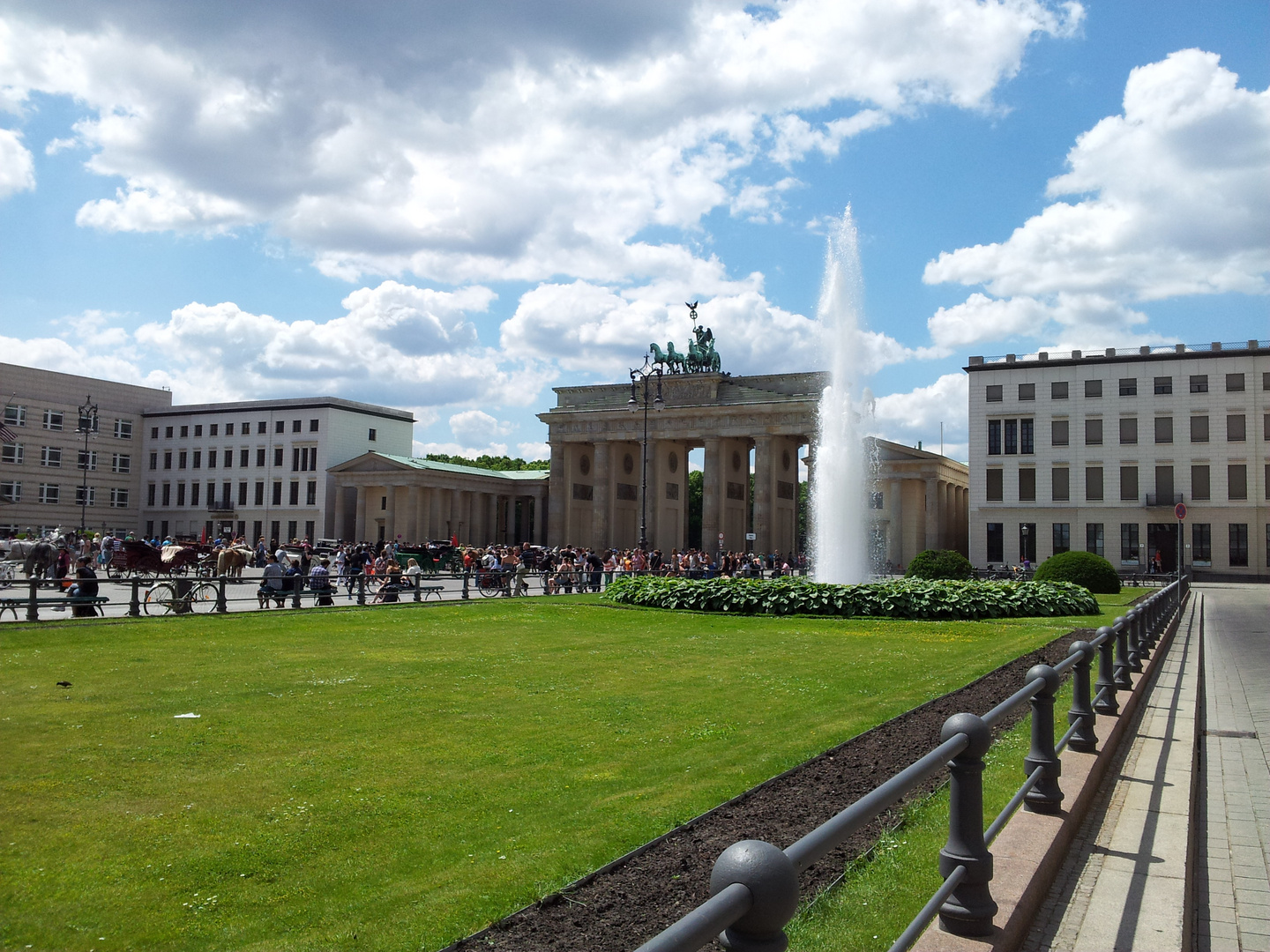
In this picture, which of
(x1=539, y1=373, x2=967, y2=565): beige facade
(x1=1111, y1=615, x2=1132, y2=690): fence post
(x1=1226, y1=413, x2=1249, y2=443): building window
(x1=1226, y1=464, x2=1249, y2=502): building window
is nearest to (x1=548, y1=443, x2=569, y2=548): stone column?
(x1=539, y1=373, x2=967, y2=565): beige facade

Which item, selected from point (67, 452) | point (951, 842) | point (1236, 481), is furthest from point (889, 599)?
point (67, 452)

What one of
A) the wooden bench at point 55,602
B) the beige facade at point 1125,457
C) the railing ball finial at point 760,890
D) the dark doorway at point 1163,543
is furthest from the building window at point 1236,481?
the railing ball finial at point 760,890

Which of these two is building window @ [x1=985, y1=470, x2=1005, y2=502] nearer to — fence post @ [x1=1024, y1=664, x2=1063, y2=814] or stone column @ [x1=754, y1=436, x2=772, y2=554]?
stone column @ [x1=754, y1=436, x2=772, y2=554]

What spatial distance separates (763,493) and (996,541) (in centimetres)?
1882

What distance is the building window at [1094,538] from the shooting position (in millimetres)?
68875

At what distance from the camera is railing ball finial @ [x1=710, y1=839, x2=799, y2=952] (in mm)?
2277

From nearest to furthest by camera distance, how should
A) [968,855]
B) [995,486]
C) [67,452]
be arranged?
[968,855], [995,486], [67,452]

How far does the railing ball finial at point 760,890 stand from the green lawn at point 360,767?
343cm

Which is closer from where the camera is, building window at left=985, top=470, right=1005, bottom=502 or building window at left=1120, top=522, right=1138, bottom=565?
building window at left=1120, top=522, right=1138, bottom=565

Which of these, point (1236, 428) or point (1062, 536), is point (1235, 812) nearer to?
point (1062, 536)

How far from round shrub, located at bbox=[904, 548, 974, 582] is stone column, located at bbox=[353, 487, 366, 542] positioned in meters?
62.7

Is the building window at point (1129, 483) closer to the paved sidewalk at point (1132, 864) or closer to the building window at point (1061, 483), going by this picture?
the building window at point (1061, 483)

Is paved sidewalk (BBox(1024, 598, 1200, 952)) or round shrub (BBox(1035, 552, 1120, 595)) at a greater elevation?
round shrub (BBox(1035, 552, 1120, 595))

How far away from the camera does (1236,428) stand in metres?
65.2
